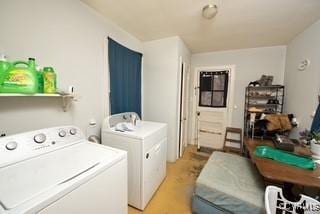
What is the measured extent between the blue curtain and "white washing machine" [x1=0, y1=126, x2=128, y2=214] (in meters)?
0.95

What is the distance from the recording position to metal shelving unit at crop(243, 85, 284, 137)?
297 centimetres

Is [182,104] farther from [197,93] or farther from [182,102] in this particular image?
[197,93]

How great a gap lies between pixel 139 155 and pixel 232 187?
0.99m

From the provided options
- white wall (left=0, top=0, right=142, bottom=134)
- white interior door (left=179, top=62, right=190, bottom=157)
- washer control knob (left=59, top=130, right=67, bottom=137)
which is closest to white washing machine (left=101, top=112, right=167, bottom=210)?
white wall (left=0, top=0, right=142, bottom=134)

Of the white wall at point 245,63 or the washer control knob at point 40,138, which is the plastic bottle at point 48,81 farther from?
the white wall at point 245,63

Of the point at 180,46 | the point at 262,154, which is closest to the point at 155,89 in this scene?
the point at 180,46

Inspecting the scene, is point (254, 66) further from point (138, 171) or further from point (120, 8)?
point (138, 171)

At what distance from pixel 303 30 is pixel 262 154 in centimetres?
221

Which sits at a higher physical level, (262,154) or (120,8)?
(120,8)

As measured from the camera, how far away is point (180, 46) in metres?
2.76

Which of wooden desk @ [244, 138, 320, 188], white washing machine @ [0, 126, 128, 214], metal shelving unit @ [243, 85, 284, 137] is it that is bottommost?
wooden desk @ [244, 138, 320, 188]

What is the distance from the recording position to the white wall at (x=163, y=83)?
2707 millimetres

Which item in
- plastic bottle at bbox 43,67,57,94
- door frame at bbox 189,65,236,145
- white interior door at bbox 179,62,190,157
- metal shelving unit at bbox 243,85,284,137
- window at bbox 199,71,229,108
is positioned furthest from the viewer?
window at bbox 199,71,229,108

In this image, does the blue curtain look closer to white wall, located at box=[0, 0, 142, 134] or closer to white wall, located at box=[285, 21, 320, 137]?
white wall, located at box=[0, 0, 142, 134]
